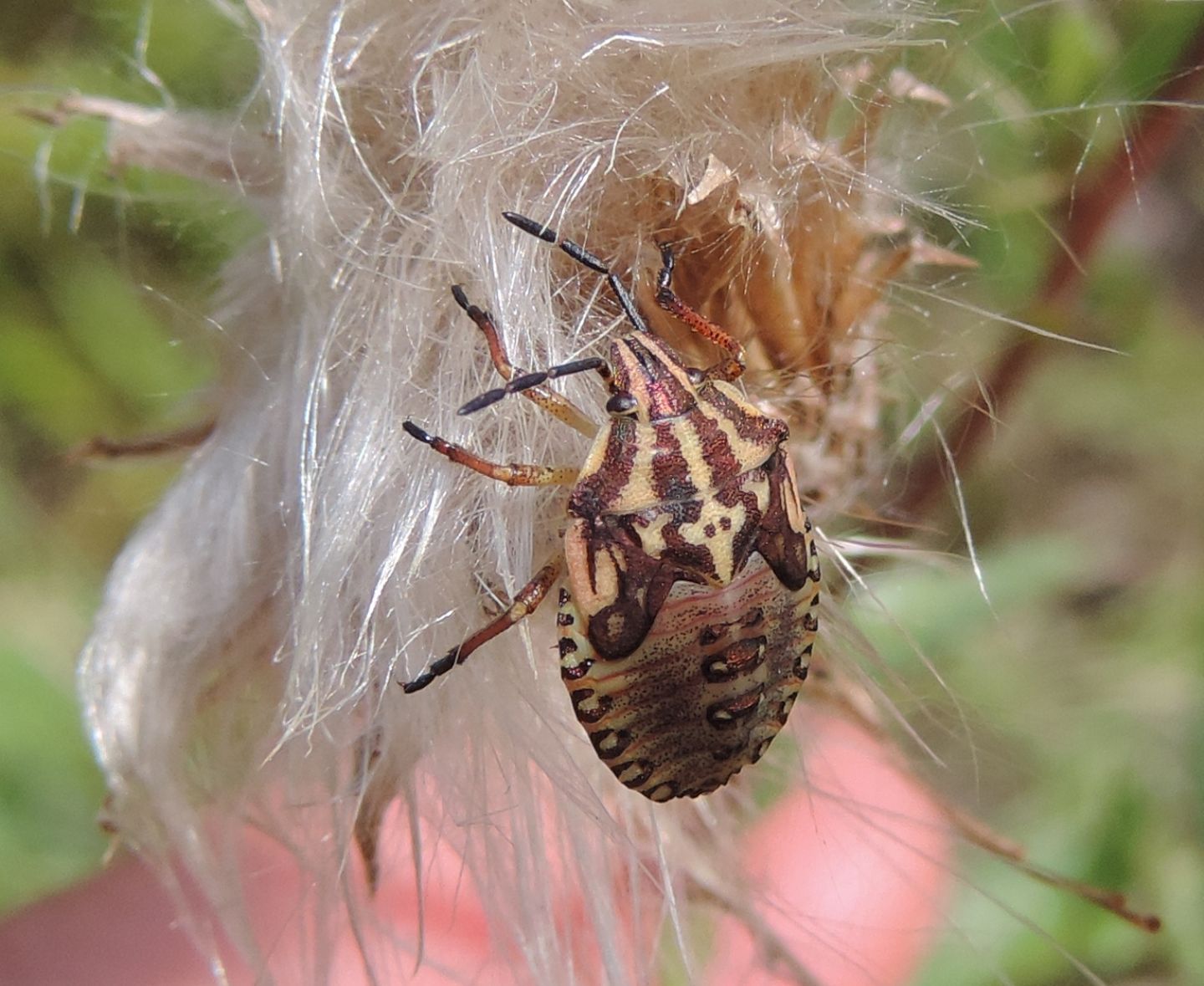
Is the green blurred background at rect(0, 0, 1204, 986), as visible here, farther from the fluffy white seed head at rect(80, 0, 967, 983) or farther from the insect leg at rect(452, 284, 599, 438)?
the insect leg at rect(452, 284, 599, 438)

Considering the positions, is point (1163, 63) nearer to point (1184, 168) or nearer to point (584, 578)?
point (584, 578)

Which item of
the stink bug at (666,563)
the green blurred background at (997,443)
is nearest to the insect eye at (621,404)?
the stink bug at (666,563)

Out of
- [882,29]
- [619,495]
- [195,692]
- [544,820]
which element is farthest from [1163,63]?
[195,692]

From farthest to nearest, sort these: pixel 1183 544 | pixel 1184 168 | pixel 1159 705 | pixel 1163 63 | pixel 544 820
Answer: pixel 1184 168 < pixel 1183 544 < pixel 1159 705 < pixel 1163 63 < pixel 544 820

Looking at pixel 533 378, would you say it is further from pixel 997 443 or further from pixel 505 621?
pixel 997 443

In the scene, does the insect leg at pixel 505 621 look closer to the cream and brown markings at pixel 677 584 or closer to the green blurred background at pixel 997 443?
the cream and brown markings at pixel 677 584

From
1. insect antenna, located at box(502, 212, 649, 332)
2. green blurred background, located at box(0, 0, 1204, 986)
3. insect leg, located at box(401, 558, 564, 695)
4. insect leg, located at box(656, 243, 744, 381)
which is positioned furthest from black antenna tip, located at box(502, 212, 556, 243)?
green blurred background, located at box(0, 0, 1204, 986)
